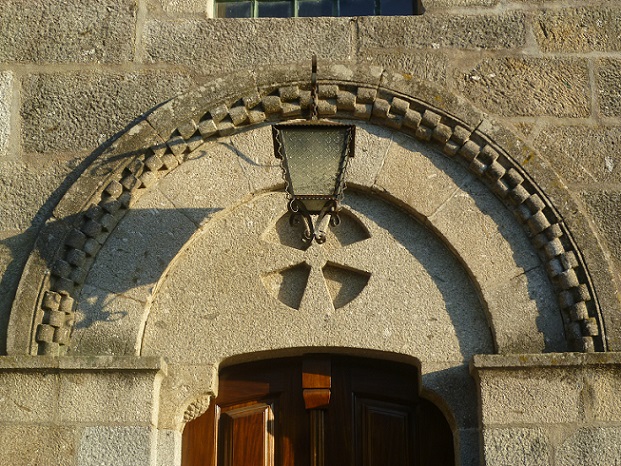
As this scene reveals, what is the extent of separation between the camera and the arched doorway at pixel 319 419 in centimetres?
522

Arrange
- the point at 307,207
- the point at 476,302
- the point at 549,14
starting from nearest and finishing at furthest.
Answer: the point at 307,207 < the point at 476,302 < the point at 549,14

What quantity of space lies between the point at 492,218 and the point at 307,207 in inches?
40.3

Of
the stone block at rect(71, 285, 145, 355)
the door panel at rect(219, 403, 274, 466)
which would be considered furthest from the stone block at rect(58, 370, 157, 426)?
the door panel at rect(219, 403, 274, 466)

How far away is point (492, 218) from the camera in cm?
530

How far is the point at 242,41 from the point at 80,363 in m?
1.84

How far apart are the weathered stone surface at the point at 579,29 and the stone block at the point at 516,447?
1.98 metres

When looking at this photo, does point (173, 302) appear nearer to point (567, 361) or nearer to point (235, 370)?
point (235, 370)

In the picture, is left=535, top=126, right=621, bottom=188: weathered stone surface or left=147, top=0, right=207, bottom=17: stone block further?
left=147, top=0, right=207, bottom=17: stone block

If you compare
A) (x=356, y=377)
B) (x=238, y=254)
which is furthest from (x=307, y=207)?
(x=356, y=377)

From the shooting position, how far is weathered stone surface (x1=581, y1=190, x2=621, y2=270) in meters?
5.23

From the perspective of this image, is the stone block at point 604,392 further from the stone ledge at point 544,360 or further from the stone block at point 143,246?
the stone block at point 143,246

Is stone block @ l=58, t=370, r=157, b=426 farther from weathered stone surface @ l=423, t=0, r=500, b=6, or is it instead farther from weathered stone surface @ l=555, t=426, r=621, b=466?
weathered stone surface @ l=423, t=0, r=500, b=6

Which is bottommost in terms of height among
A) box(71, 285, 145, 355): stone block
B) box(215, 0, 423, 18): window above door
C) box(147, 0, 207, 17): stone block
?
box(71, 285, 145, 355): stone block

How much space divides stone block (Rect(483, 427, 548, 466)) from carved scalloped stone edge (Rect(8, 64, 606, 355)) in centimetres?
47
